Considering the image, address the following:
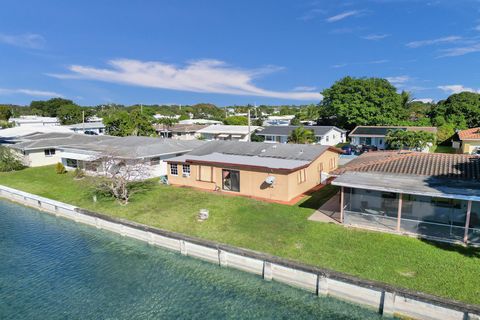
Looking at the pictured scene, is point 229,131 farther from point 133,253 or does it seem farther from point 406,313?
point 406,313

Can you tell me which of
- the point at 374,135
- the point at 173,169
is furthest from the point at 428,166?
the point at 374,135

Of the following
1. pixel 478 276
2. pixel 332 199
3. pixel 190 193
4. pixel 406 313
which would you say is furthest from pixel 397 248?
pixel 190 193

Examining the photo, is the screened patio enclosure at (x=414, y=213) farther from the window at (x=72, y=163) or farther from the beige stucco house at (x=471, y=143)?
the window at (x=72, y=163)

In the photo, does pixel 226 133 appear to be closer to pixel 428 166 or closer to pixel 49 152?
pixel 49 152

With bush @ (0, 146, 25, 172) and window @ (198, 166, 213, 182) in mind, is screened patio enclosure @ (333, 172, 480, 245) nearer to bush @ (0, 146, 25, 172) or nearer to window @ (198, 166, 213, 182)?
window @ (198, 166, 213, 182)

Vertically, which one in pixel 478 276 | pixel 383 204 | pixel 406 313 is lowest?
pixel 406 313

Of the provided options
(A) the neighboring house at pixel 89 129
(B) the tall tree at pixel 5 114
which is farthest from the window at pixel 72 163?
(B) the tall tree at pixel 5 114
